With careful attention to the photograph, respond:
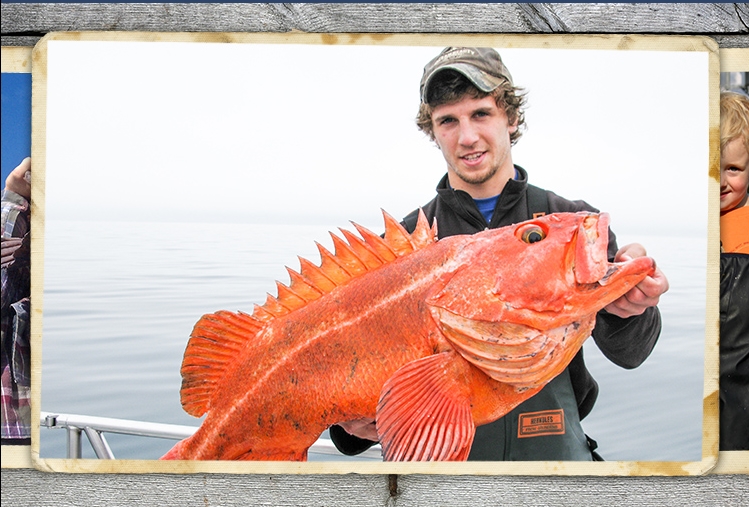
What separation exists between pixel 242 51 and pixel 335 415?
49.3 inches

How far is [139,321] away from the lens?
2.19 m

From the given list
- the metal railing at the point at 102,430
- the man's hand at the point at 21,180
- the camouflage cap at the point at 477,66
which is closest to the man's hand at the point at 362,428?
the metal railing at the point at 102,430

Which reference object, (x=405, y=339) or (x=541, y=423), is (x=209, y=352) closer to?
(x=405, y=339)

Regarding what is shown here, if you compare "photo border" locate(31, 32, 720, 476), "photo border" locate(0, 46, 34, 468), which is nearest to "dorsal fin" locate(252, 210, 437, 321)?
"photo border" locate(31, 32, 720, 476)

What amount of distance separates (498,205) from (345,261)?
0.55m

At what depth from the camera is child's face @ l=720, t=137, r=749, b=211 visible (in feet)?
7.30

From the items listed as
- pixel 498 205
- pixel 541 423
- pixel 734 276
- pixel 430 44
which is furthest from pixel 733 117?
pixel 541 423

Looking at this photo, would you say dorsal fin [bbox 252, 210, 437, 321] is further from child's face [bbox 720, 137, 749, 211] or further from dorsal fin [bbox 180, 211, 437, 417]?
child's face [bbox 720, 137, 749, 211]

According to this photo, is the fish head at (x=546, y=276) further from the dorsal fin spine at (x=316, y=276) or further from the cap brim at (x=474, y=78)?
the cap brim at (x=474, y=78)

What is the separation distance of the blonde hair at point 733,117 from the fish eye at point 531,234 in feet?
2.65

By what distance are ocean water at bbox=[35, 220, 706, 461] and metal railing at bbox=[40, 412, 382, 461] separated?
0.07ft

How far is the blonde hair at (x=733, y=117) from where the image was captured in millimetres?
2203

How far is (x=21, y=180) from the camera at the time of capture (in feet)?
7.32

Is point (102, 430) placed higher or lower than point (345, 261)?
lower
